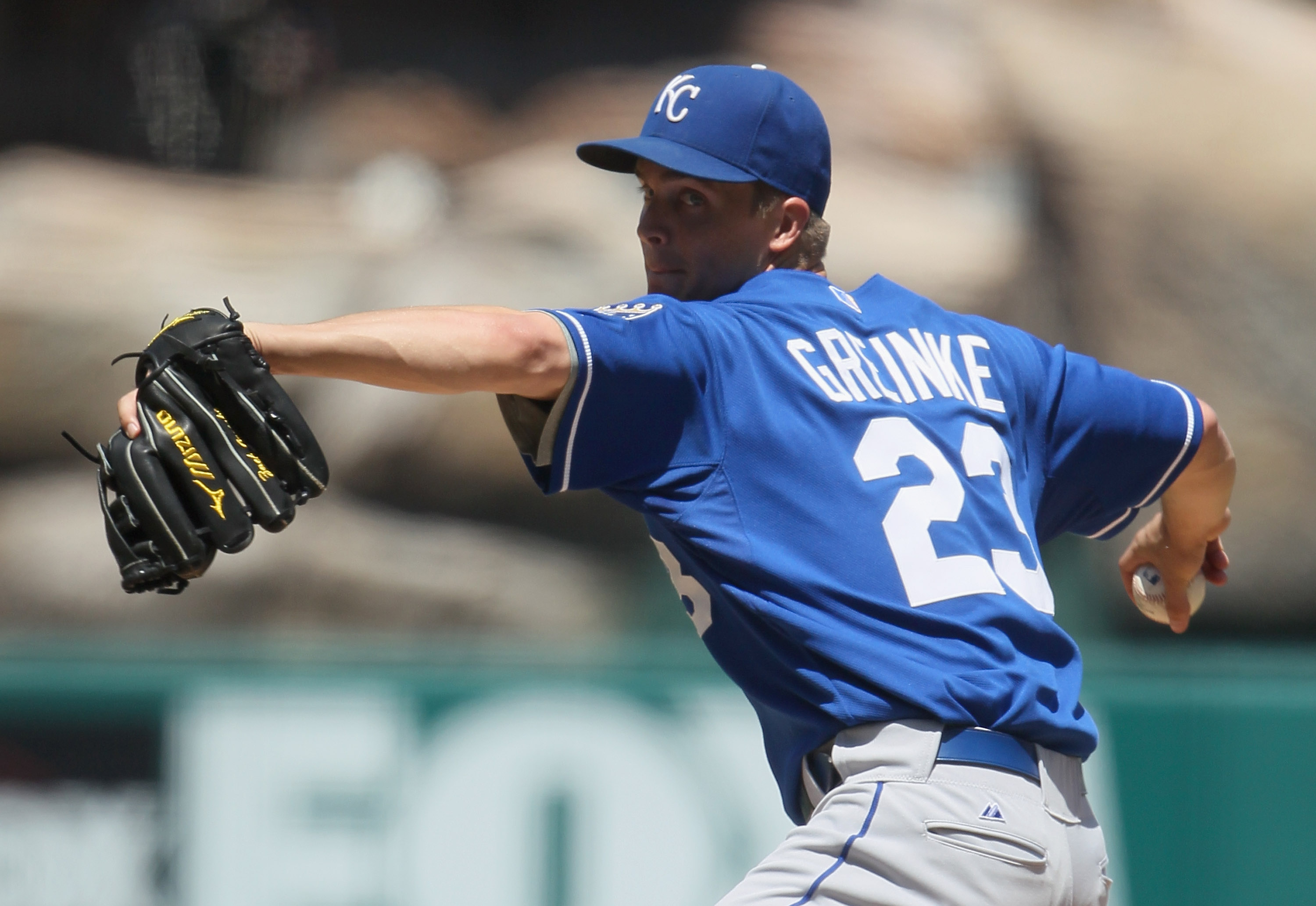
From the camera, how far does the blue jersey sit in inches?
73.9

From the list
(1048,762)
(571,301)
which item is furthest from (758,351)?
(571,301)

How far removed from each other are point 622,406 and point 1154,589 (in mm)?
1287

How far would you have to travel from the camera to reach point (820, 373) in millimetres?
1985

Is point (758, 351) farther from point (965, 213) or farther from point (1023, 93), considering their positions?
point (1023, 93)

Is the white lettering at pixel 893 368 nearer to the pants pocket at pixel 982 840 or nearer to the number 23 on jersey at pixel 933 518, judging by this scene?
the number 23 on jersey at pixel 933 518

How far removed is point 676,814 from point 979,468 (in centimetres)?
303

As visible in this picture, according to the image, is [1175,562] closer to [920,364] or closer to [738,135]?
[920,364]

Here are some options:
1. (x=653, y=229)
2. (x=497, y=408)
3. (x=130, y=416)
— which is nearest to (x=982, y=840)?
(x=653, y=229)

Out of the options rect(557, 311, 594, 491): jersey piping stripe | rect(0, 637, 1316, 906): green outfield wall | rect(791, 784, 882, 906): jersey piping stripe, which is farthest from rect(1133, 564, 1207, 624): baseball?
rect(0, 637, 1316, 906): green outfield wall

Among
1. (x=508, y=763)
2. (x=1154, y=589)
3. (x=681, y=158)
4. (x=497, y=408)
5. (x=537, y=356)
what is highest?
(x=681, y=158)

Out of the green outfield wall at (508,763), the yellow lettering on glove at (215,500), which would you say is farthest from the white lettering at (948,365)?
the green outfield wall at (508,763)

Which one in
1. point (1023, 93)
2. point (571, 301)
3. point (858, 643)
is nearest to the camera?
point (858, 643)

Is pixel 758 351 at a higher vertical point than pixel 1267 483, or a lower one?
higher

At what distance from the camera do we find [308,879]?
470 centimetres
